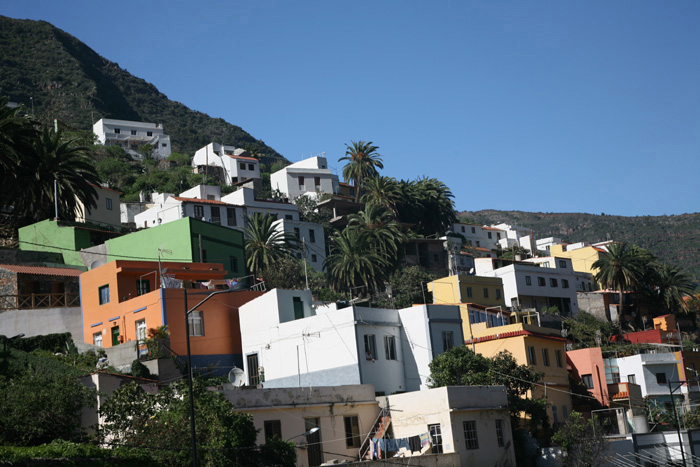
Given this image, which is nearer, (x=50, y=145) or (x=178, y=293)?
(x=178, y=293)

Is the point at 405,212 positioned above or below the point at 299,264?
above

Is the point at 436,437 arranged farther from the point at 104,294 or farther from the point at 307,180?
the point at 307,180

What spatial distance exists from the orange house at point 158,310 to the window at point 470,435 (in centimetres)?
1582

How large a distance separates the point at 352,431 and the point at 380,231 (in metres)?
57.3

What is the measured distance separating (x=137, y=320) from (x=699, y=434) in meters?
33.7

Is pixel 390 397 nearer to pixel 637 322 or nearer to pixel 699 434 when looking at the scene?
pixel 699 434

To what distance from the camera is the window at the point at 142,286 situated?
5316 centimetres

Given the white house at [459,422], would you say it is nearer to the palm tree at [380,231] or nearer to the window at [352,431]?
the window at [352,431]

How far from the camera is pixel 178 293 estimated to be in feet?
158

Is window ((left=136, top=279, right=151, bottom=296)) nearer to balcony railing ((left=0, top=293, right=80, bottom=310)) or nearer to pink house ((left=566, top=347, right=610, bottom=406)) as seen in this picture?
balcony railing ((left=0, top=293, right=80, bottom=310))

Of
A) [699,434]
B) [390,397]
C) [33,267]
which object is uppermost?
[33,267]

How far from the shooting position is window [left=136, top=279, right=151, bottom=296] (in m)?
53.2

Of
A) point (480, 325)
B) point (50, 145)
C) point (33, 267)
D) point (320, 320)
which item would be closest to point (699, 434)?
point (480, 325)

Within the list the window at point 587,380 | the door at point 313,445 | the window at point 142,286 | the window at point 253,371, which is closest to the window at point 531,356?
the window at point 587,380
